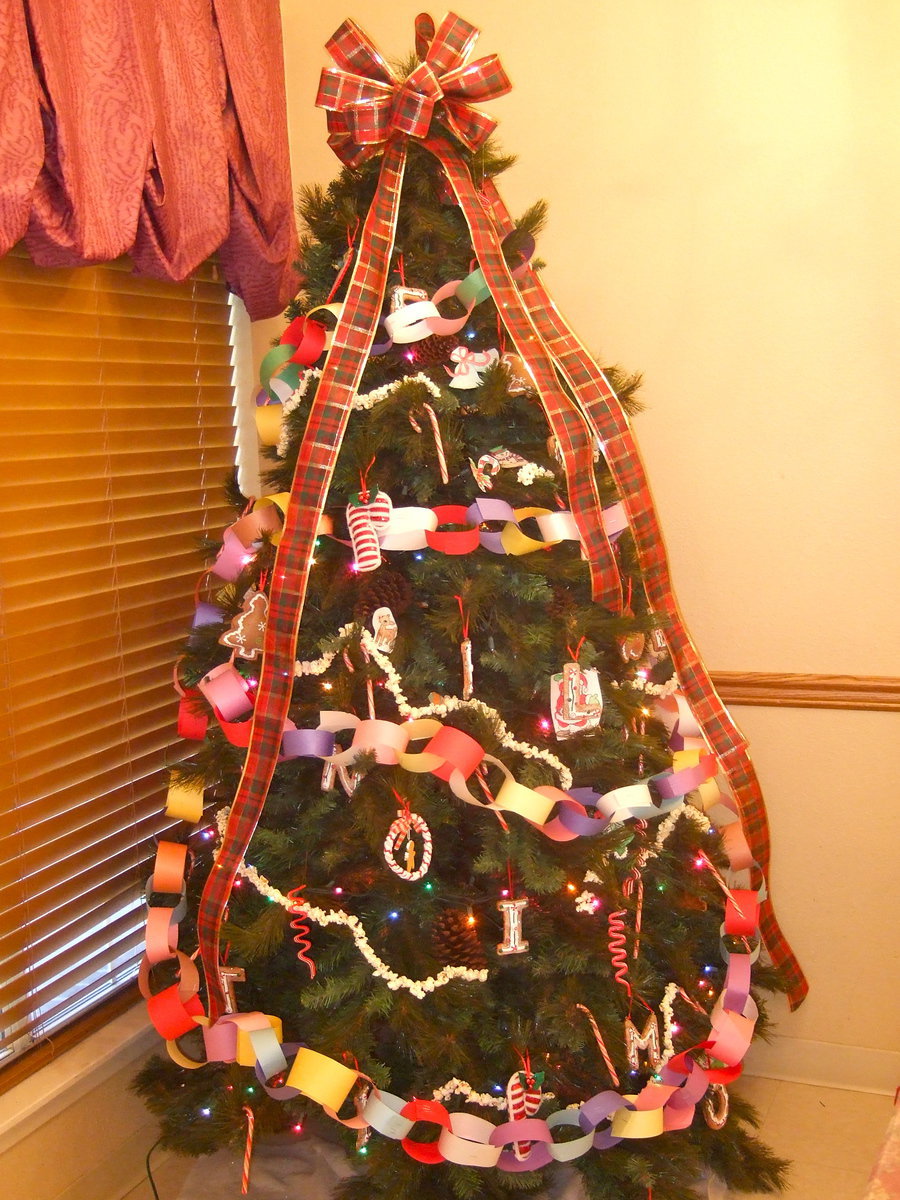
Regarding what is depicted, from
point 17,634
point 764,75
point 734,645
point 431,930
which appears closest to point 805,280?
point 764,75

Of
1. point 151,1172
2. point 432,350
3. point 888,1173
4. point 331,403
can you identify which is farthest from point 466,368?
point 151,1172

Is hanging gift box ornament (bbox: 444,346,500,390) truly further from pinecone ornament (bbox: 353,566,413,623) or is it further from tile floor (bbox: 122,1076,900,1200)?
tile floor (bbox: 122,1076,900,1200)

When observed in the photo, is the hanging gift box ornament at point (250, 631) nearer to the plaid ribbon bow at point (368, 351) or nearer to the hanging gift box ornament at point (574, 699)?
the plaid ribbon bow at point (368, 351)

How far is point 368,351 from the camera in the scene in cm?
144

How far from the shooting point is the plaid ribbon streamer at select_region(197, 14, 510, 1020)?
1.42 metres

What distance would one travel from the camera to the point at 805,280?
191 centimetres

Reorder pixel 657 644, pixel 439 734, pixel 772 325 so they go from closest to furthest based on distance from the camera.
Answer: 1. pixel 439 734
2. pixel 657 644
3. pixel 772 325

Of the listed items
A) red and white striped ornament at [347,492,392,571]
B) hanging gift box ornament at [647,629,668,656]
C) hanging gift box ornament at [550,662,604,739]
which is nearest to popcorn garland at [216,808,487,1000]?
hanging gift box ornament at [550,662,604,739]

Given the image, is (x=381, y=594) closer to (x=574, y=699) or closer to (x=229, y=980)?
(x=574, y=699)

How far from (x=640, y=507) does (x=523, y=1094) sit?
0.87 meters

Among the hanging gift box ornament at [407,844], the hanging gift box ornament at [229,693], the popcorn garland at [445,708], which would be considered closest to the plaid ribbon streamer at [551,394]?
the popcorn garland at [445,708]

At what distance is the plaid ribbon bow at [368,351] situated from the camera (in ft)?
4.65

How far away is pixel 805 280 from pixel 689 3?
0.57m

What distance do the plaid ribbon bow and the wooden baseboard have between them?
1.80 feet
